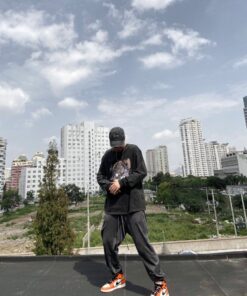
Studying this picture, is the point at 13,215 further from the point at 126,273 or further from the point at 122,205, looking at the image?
the point at 122,205

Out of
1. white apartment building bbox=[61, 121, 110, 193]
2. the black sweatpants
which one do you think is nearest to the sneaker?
the black sweatpants

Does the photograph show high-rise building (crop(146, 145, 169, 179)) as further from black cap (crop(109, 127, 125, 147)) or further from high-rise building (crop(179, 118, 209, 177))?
black cap (crop(109, 127, 125, 147))

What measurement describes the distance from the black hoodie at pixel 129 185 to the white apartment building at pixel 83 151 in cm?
6991

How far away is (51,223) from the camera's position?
7328mm

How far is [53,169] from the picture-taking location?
7.98 metres

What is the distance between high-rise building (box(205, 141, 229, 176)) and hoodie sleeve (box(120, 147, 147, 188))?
9719cm

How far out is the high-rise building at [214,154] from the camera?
9512cm

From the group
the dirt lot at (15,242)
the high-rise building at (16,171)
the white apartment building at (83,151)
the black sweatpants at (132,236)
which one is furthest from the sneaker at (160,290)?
the high-rise building at (16,171)

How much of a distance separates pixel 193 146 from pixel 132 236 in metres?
91.8

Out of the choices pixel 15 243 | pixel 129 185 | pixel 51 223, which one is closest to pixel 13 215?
pixel 15 243

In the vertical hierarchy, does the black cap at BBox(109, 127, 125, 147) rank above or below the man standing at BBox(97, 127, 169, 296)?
above

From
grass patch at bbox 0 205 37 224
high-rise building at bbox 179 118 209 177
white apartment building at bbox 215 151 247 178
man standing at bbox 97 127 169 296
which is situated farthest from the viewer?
high-rise building at bbox 179 118 209 177

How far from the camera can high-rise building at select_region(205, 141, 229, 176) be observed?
95125 millimetres

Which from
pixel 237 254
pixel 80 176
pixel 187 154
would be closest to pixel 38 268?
pixel 237 254
